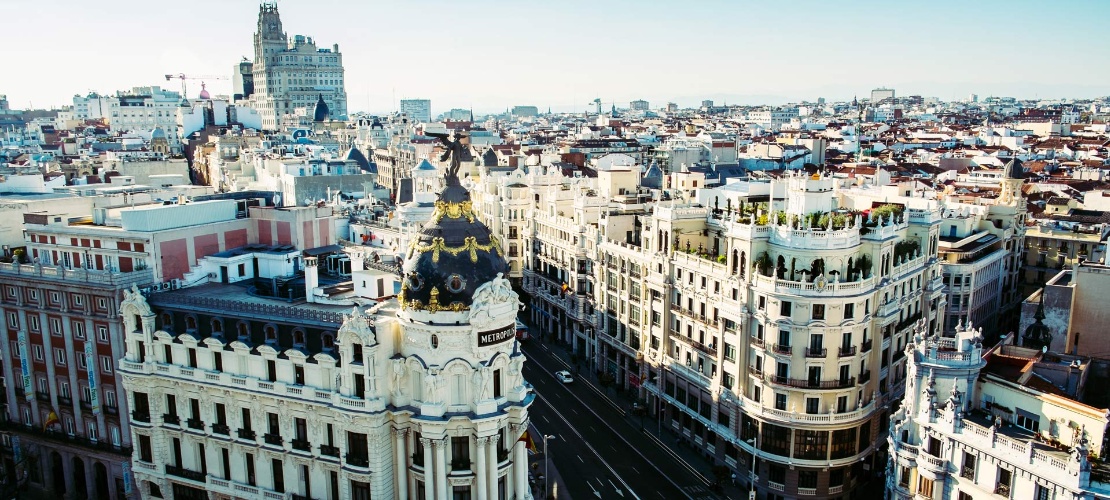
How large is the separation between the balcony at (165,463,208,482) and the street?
32.2 metres

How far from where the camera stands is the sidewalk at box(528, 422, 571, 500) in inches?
3105

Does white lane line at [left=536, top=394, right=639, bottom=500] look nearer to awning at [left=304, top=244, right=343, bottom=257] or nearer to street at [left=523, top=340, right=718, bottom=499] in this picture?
street at [left=523, top=340, right=718, bottom=499]

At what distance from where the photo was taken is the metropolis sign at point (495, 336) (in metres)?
61.4

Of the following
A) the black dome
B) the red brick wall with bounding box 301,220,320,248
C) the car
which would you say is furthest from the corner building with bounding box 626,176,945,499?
the red brick wall with bounding box 301,220,320,248

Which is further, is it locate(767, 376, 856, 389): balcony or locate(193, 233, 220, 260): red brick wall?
locate(193, 233, 220, 260): red brick wall

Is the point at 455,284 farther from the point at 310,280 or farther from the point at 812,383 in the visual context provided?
the point at 812,383

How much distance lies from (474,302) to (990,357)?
1613 inches

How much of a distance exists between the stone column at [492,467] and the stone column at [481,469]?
30cm

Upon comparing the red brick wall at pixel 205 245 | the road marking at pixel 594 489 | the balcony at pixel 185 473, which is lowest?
the road marking at pixel 594 489

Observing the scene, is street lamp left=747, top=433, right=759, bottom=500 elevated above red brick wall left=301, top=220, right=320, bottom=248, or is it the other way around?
red brick wall left=301, top=220, right=320, bottom=248

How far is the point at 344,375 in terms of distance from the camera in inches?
2457

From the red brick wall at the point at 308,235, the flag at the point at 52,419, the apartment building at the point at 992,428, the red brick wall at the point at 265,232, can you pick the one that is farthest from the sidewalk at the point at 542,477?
the flag at the point at 52,419

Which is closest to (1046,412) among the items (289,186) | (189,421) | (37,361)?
(189,421)

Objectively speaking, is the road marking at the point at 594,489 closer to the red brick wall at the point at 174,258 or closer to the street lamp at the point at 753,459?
the street lamp at the point at 753,459
